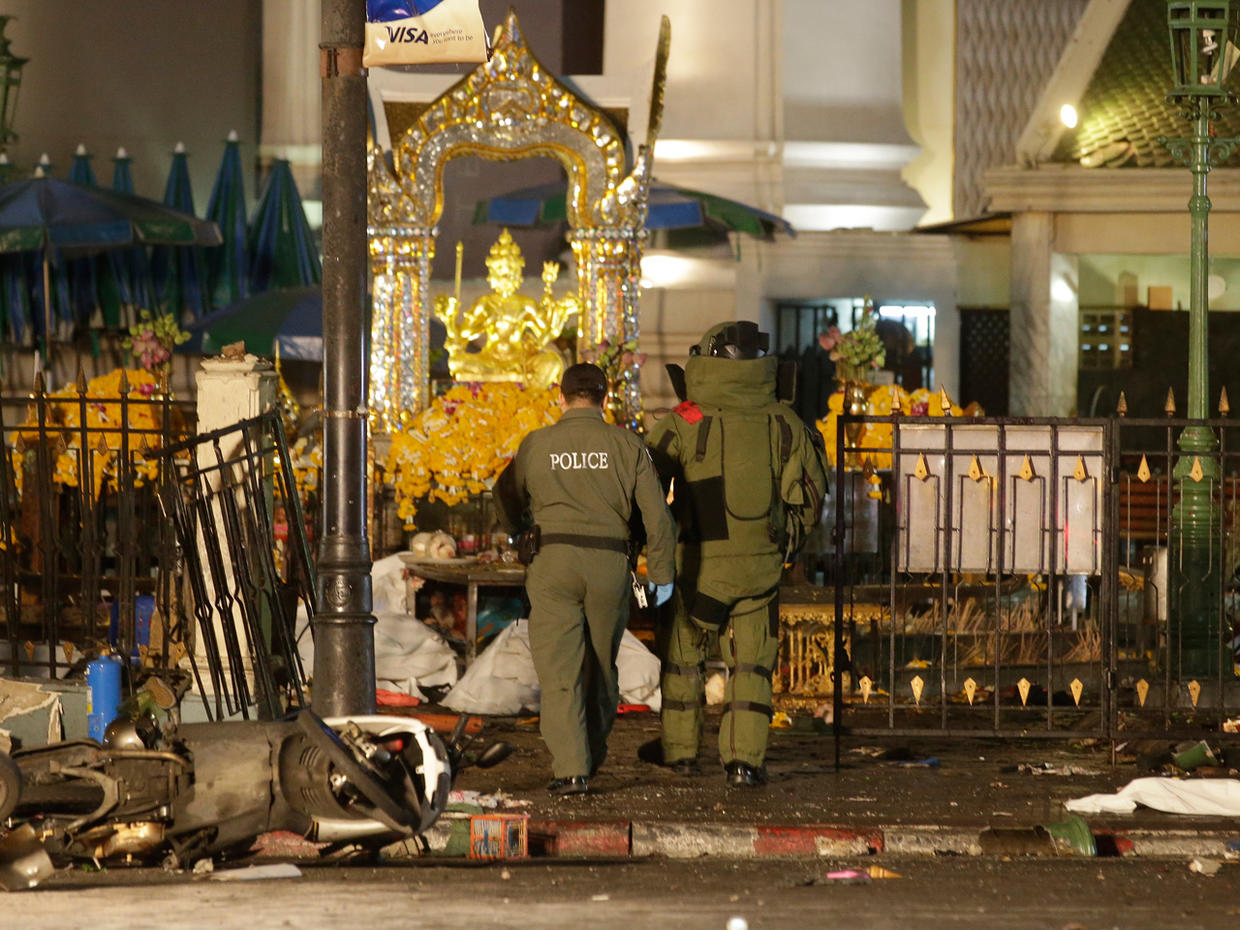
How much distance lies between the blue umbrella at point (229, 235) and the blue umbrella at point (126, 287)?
2.31 ft

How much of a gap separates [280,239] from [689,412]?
13.5m

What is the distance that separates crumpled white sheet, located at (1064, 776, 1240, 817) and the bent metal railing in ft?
2.27

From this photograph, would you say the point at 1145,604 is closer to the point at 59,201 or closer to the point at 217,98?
the point at 59,201

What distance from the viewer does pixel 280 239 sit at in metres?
22.4

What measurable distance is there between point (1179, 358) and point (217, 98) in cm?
1198

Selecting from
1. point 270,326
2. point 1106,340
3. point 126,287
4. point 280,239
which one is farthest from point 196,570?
point 126,287

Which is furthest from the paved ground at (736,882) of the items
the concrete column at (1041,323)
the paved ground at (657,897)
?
the concrete column at (1041,323)

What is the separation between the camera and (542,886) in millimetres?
7770

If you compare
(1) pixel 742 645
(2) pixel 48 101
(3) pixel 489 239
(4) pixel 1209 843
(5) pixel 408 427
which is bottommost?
(4) pixel 1209 843

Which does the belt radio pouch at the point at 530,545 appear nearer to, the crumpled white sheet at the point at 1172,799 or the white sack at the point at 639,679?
the crumpled white sheet at the point at 1172,799

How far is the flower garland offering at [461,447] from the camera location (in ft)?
45.3

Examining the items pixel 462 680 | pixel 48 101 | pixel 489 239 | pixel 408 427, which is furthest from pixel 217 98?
pixel 462 680

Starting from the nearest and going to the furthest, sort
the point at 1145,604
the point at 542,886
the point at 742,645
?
1. the point at 542,886
2. the point at 742,645
3. the point at 1145,604

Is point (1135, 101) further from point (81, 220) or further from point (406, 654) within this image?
point (406, 654)
